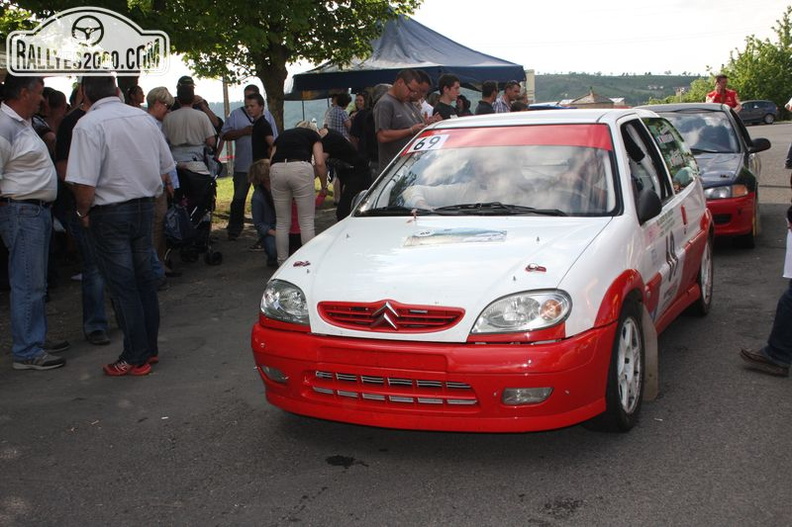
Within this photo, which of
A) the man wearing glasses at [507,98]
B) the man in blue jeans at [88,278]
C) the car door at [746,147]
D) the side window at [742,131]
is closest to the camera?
the man in blue jeans at [88,278]

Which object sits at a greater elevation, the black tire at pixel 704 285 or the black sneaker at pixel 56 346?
the black tire at pixel 704 285

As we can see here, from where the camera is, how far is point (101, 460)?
167 inches

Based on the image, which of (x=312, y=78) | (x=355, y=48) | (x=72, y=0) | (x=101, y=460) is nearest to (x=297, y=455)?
(x=101, y=460)

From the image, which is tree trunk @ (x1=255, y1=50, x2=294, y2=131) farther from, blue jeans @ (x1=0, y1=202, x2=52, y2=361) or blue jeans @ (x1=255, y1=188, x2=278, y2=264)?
blue jeans @ (x1=0, y1=202, x2=52, y2=361)

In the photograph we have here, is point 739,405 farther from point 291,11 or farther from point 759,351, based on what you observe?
point 291,11

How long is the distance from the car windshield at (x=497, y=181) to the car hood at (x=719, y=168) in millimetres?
4333

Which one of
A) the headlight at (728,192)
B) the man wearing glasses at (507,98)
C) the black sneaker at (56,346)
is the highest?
the man wearing glasses at (507,98)

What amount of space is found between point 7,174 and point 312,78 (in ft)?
38.0

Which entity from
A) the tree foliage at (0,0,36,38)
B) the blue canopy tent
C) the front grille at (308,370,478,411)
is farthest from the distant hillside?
the front grille at (308,370,478,411)

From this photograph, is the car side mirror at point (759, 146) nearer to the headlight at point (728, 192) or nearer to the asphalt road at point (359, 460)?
the headlight at point (728, 192)

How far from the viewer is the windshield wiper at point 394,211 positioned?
5016 mm

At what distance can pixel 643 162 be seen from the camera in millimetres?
5379

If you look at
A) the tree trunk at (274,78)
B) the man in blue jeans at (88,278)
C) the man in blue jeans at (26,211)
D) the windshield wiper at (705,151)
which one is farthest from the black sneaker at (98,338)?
the tree trunk at (274,78)

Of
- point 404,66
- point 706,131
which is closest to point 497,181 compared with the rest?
point 706,131
